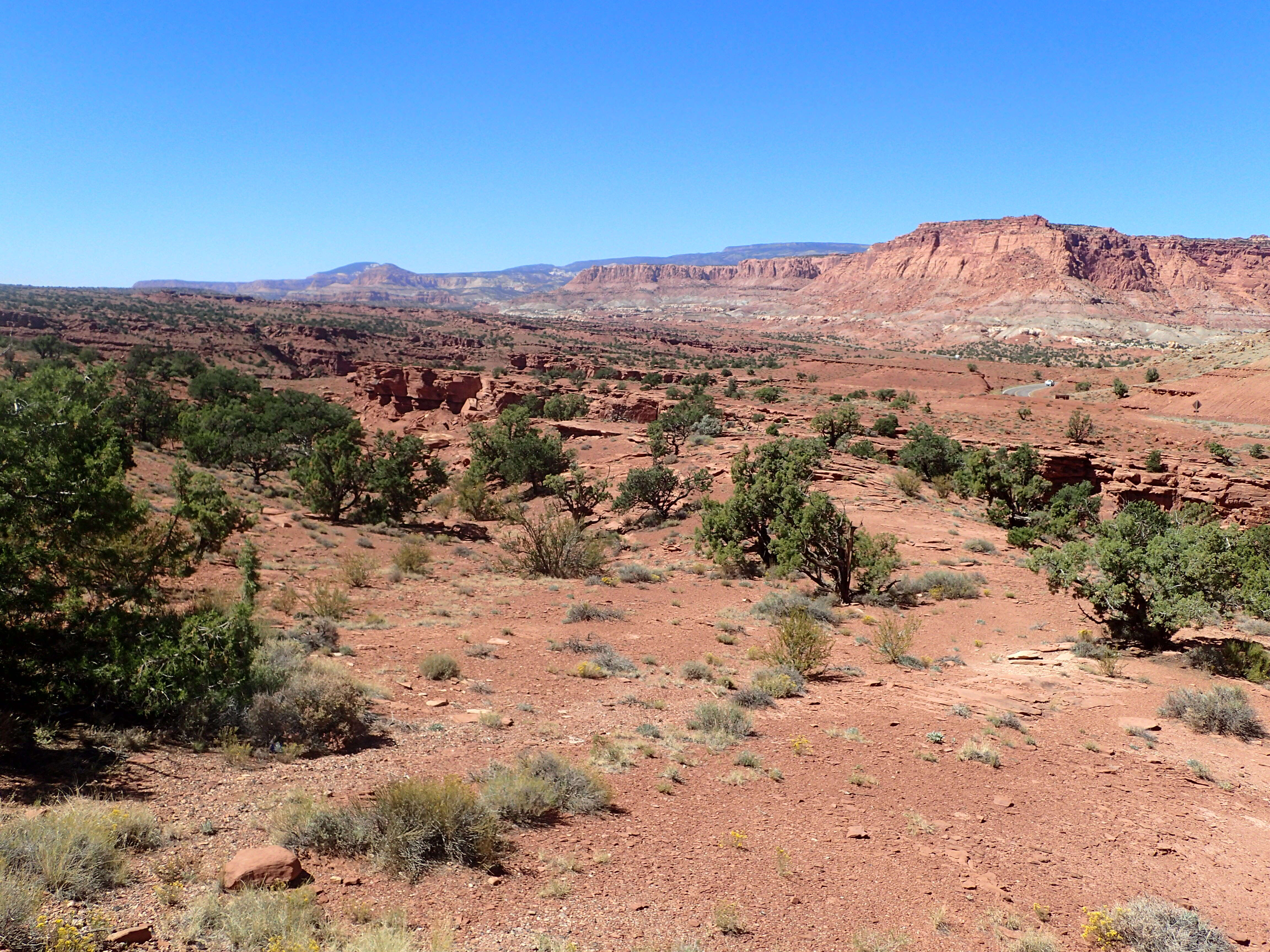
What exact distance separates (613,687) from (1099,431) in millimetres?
38818

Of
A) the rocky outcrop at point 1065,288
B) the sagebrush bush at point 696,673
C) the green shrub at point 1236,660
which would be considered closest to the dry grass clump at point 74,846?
the sagebrush bush at point 696,673

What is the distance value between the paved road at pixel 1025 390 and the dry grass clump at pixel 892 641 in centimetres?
5067

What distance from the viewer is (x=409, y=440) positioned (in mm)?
26578

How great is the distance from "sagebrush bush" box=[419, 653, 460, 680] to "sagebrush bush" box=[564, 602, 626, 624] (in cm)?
350

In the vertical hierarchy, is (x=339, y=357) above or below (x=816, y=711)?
above

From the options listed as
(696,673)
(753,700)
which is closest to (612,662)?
(696,673)

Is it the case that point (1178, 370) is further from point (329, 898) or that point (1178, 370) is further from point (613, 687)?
point (329, 898)

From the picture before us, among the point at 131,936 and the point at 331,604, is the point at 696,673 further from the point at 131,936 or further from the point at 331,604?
the point at 131,936

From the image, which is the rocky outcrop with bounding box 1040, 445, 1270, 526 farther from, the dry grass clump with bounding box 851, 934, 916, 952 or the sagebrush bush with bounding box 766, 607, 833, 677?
the dry grass clump with bounding box 851, 934, 916, 952

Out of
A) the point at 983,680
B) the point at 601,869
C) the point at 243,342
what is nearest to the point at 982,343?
the point at 243,342

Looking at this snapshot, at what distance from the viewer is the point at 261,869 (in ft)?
14.8

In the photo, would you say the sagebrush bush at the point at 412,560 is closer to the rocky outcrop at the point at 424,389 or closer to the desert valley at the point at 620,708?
the desert valley at the point at 620,708

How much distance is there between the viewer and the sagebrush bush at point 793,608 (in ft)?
45.7

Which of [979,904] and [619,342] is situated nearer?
[979,904]
